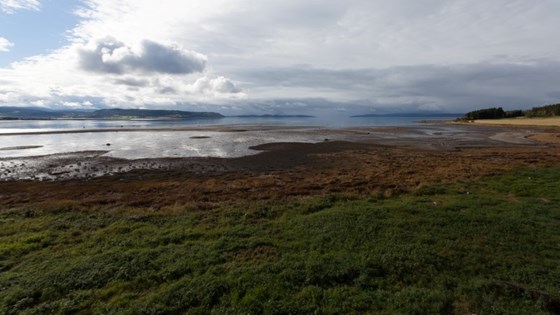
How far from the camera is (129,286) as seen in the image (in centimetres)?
727

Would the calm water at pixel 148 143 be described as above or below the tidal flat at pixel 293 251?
above

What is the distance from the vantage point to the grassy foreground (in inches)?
253

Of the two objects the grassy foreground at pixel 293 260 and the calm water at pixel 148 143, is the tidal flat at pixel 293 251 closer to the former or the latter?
the grassy foreground at pixel 293 260

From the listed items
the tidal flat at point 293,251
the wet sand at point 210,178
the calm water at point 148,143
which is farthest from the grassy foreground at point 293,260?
the calm water at point 148,143

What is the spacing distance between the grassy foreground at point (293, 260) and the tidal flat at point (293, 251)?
4cm

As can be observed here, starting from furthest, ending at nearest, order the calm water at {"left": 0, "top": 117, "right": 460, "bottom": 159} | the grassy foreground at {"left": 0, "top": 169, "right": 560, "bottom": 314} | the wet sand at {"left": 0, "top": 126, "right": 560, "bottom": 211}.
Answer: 1. the calm water at {"left": 0, "top": 117, "right": 460, "bottom": 159}
2. the wet sand at {"left": 0, "top": 126, "right": 560, "bottom": 211}
3. the grassy foreground at {"left": 0, "top": 169, "right": 560, "bottom": 314}

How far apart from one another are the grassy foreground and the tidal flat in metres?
0.04

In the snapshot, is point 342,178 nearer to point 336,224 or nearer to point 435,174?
point 435,174

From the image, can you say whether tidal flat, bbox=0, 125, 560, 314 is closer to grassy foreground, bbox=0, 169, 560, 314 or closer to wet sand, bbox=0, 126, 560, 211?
grassy foreground, bbox=0, 169, 560, 314

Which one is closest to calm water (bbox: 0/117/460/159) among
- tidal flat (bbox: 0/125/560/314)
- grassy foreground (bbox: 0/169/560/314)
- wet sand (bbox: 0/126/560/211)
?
wet sand (bbox: 0/126/560/211)

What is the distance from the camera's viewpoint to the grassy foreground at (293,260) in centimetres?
643

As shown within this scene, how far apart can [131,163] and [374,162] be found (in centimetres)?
2571

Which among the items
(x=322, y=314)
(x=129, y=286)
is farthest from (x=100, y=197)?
(x=322, y=314)

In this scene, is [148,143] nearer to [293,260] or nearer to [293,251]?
[293,251]
